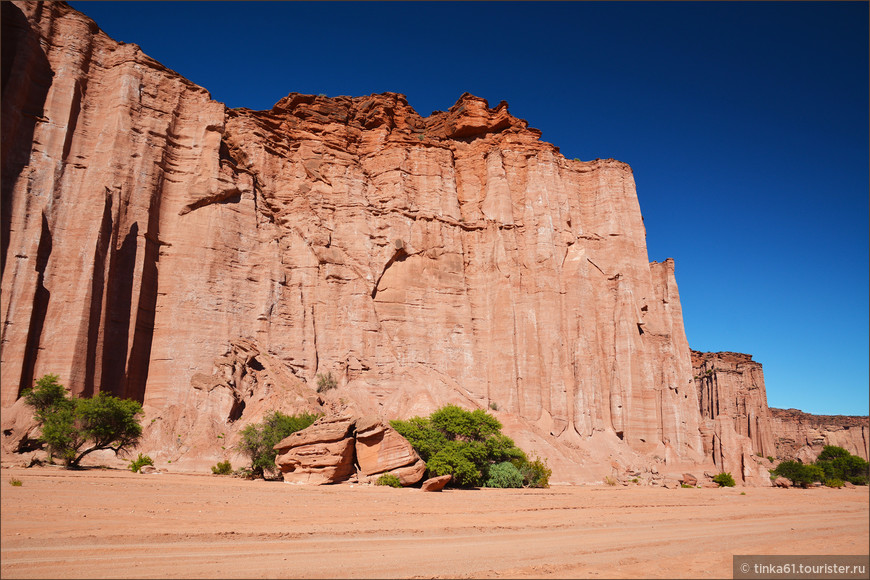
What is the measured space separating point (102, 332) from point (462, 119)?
35.8 metres

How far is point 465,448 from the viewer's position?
28.1 meters

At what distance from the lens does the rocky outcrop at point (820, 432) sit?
91.9m

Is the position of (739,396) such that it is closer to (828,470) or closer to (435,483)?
(828,470)

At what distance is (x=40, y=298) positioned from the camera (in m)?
30.9

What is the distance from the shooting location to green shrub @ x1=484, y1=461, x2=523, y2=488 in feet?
94.2

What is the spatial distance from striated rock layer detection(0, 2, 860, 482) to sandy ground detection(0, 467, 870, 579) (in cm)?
1381

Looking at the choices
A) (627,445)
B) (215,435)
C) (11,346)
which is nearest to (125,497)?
(215,435)

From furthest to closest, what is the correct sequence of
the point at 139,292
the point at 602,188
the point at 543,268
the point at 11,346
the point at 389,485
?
the point at 602,188 → the point at 543,268 → the point at 139,292 → the point at 11,346 → the point at 389,485

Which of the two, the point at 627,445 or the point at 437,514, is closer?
the point at 437,514

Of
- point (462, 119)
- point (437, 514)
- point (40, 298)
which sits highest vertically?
point (462, 119)

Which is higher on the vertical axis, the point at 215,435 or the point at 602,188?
the point at 602,188

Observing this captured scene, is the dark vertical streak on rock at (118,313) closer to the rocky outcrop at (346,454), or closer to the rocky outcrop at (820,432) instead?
the rocky outcrop at (346,454)

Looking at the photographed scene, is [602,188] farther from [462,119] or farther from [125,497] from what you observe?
[125,497]

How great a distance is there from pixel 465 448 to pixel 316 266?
21.6 metres
